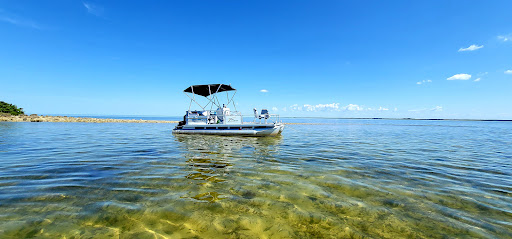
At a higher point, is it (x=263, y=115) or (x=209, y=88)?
(x=209, y=88)

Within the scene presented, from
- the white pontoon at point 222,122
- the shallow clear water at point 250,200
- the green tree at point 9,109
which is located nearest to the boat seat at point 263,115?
the white pontoon at point 222,122

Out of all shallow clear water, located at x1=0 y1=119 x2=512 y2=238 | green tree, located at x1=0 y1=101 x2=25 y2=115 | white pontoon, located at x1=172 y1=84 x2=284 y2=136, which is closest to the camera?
shallow clear water, located at x1=0 y1=119 x2=512 y2=238

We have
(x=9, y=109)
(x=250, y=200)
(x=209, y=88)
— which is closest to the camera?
(x=250, y=200)

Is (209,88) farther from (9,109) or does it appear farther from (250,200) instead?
(9,109)

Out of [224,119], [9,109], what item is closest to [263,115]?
[224,119]

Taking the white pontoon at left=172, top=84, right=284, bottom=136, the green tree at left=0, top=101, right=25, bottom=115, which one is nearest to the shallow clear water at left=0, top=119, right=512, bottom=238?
the white pontoon at left=172, top=84, right=284, bottom=136

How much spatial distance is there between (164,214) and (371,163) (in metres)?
8.23

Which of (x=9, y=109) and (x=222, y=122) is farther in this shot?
(x=9, y=109)

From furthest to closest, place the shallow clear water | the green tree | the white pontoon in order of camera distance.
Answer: the green tree → the white pontoon → the shallow clear water

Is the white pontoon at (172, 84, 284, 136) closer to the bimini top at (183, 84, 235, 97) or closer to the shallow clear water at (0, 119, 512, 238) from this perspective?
the bimini top at (183, 84, 235, 97)

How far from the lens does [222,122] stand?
20.6m

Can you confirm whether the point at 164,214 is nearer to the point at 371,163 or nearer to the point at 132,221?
the point at 132,221

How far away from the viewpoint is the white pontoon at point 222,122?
1856 centimetres

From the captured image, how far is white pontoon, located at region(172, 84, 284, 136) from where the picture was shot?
731 inches
